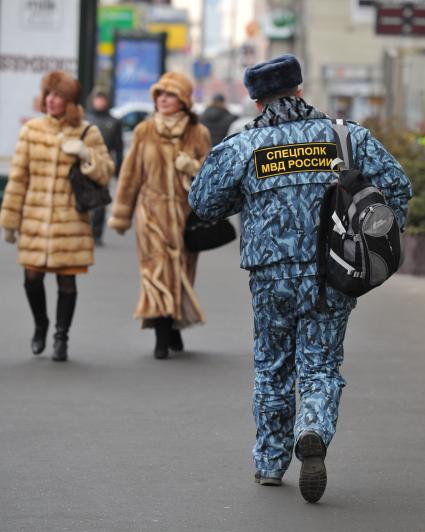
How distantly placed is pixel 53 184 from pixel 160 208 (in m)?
0.72

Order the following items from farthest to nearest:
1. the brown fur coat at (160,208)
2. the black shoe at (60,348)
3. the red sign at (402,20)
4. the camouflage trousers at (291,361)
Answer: the red sign at (402,20)
the brown fur coat at (160,208)
the black shoe at (60,348)
the camouflage trousers at (291,361)

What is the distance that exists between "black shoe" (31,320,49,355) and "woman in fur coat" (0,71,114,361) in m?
0.17

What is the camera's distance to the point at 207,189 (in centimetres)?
662

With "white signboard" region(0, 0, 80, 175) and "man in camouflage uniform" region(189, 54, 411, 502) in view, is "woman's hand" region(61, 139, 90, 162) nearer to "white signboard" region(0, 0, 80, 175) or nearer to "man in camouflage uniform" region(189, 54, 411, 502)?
"man in camouflage uniform" region(189, 54, 411, 502)

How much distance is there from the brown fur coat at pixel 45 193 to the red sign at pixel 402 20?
10.1 meters

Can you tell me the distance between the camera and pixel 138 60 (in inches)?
1619

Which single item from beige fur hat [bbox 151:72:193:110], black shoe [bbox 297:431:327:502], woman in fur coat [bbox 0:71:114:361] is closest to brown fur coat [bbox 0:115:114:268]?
woman in fur coat [bbox 0:71:114:361]

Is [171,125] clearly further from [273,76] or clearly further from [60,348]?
[273,76]

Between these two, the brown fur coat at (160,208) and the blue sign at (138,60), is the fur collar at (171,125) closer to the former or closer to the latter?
the brown fur coat at (160,208)

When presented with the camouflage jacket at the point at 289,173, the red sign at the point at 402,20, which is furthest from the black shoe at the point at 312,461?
the red sign at the point at 402,20

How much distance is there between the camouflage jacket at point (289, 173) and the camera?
650 centimetres

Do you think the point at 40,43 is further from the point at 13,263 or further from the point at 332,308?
the point at 332,308

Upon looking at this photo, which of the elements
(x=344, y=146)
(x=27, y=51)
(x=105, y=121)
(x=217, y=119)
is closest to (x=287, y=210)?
(x=344, y=146)

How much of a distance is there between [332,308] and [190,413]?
2.19 metres
